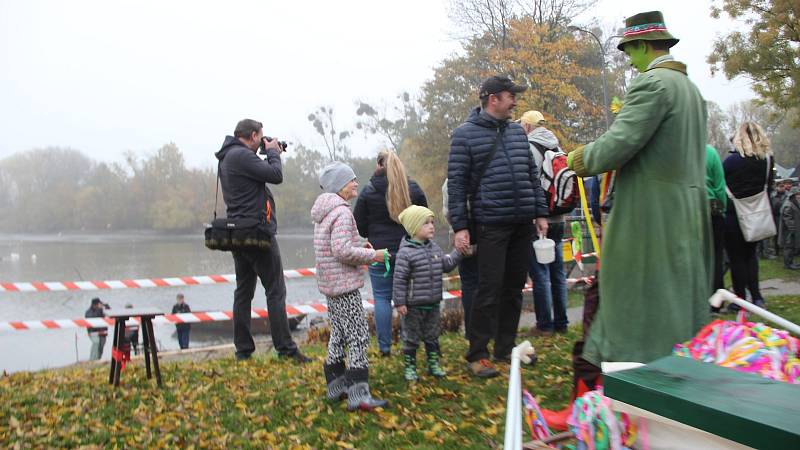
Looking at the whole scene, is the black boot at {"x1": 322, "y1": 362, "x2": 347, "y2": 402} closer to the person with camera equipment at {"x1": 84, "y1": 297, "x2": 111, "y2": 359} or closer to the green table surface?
the green table surface

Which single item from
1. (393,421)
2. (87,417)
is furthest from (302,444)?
(87,417)

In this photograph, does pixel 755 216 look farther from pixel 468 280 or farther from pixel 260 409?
pixel 260 409

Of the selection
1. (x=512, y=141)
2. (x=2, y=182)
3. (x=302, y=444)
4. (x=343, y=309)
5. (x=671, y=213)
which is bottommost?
(x=302, y=444)

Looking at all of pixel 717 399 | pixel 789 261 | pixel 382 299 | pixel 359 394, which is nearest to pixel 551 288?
pixel 382 299

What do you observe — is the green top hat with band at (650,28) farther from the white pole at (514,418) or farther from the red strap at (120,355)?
the red strap at (120,355)

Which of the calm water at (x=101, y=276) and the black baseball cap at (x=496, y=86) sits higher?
the black baseball cap at (x=496, y=86)

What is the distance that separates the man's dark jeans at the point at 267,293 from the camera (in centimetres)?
630

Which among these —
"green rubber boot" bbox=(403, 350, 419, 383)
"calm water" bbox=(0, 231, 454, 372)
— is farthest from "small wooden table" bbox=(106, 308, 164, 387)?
"calm water" bbox=(0, 231, 454, 372)

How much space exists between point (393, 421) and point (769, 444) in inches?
135

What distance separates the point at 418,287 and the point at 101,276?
54.6 meters

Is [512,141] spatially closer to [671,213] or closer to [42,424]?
[671,213]

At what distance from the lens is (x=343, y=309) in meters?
4.79

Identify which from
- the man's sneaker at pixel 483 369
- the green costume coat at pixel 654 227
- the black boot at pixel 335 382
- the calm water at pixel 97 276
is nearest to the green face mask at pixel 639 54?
the green costume coat at pixel 654 227

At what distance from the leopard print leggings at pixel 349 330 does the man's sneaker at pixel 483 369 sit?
0.95 m
